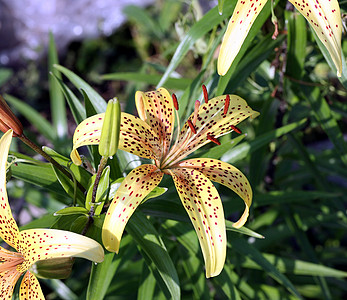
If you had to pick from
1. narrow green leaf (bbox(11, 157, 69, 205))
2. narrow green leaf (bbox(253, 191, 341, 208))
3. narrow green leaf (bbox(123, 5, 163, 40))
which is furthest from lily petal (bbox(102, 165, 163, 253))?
narrow green leaf (bbox(123, 5, 163, 40))

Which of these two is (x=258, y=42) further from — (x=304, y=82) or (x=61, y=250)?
(x=61, y=250)

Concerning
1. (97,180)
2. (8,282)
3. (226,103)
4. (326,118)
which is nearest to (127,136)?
(97,180)

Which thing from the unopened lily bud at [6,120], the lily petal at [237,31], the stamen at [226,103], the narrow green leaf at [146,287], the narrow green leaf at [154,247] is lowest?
the narrow green leaf at [146,287]

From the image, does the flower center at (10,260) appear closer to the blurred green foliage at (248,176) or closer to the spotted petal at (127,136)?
the blurred green foliage at (248,176)

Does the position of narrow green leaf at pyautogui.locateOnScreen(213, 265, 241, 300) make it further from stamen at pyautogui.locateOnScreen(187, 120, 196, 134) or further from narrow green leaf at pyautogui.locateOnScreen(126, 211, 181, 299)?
stamen at pyautogui.locateOnScreen(187, 120, 196, 134)

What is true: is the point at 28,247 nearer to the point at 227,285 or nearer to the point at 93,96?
the point at 93,96

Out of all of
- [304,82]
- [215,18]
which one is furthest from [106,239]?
[304,82]

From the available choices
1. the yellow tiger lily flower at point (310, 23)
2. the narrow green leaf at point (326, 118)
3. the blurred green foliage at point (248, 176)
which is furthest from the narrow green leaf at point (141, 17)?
the yellow tiger lily flower at point (310, 23)
